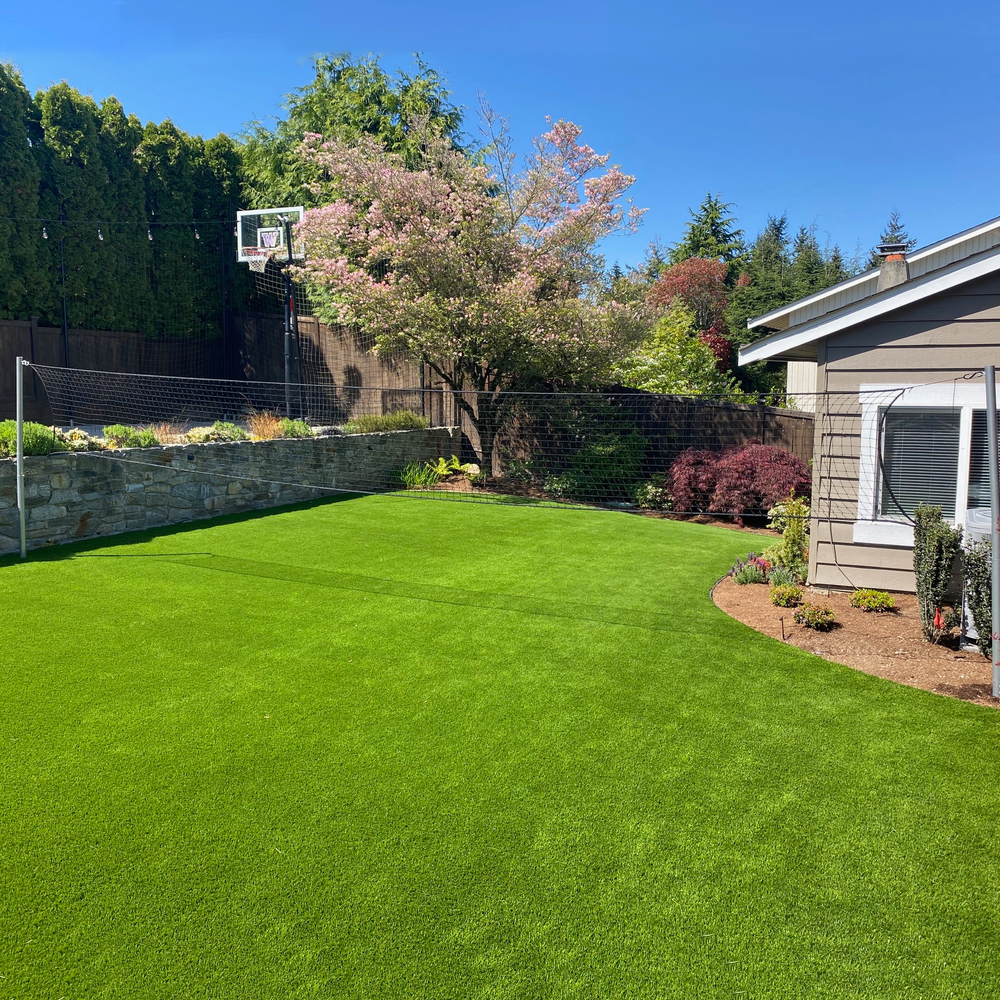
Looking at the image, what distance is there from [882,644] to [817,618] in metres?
0.49

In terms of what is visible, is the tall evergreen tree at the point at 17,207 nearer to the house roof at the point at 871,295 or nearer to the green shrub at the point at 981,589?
the house roof at the point at 871,295

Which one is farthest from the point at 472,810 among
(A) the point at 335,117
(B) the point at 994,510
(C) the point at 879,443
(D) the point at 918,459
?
(A) the point at 335,117

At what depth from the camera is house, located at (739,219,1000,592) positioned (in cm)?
597

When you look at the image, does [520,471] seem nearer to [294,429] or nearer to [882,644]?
[294,429]

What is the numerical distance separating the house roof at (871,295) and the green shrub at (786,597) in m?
2.19

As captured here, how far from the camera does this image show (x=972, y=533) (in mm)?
5078

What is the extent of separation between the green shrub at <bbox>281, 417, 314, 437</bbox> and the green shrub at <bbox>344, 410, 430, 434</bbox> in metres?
1.42

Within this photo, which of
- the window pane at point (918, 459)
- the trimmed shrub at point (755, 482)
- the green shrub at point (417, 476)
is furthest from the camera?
the green shrub at point (417, 476)

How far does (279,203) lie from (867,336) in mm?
19681

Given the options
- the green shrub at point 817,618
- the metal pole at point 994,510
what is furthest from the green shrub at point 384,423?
the metal pole at point 994,510

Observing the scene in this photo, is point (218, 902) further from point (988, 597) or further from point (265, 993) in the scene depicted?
point (988, 597)

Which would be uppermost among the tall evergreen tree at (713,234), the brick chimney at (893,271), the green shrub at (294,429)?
the tall evergreen tree at (713,234)

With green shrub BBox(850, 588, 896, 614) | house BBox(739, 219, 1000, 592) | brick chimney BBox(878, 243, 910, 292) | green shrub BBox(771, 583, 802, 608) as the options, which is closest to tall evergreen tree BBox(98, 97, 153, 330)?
house BBox(739, 219, 1000, 592)

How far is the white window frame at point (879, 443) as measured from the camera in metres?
6.02
